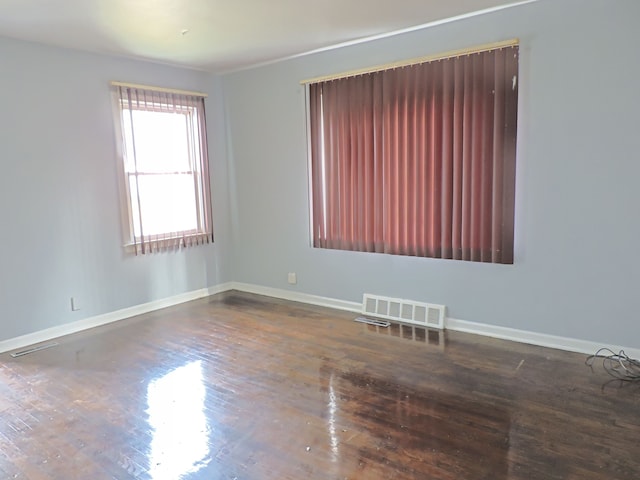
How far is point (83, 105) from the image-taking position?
434 cm

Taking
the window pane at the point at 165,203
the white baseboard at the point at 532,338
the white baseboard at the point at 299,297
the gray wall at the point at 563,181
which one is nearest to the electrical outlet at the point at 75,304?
the window pane at the point at 165,203

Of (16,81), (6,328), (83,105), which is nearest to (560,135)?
(83,105)

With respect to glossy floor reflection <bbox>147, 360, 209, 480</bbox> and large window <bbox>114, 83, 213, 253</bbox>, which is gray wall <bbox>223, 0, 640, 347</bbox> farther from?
glossy floor reflection <bbox>147, 360, 209, 480</bbox>

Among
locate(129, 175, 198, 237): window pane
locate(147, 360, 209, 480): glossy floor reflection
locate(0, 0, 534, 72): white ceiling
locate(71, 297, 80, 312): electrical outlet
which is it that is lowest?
locate(147, 360, 209, 480): glossy floor reflection

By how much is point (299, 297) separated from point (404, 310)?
1319 millimetres

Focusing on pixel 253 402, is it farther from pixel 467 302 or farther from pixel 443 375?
pixel 467 302

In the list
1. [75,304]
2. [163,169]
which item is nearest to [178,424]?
[75,304]

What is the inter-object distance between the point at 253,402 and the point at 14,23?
3.23 m

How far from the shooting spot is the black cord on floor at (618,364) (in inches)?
123

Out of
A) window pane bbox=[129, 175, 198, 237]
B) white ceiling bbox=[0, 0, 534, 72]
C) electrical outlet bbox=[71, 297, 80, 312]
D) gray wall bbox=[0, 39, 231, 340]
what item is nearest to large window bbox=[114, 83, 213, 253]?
window pane bbox=[129, 175, 198, 237]

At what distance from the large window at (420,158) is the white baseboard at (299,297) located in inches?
23.0

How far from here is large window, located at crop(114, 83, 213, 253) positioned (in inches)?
184

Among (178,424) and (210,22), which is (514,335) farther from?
(210,22)

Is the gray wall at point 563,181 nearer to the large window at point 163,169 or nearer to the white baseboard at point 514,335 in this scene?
the white baseboard at point 514,335
